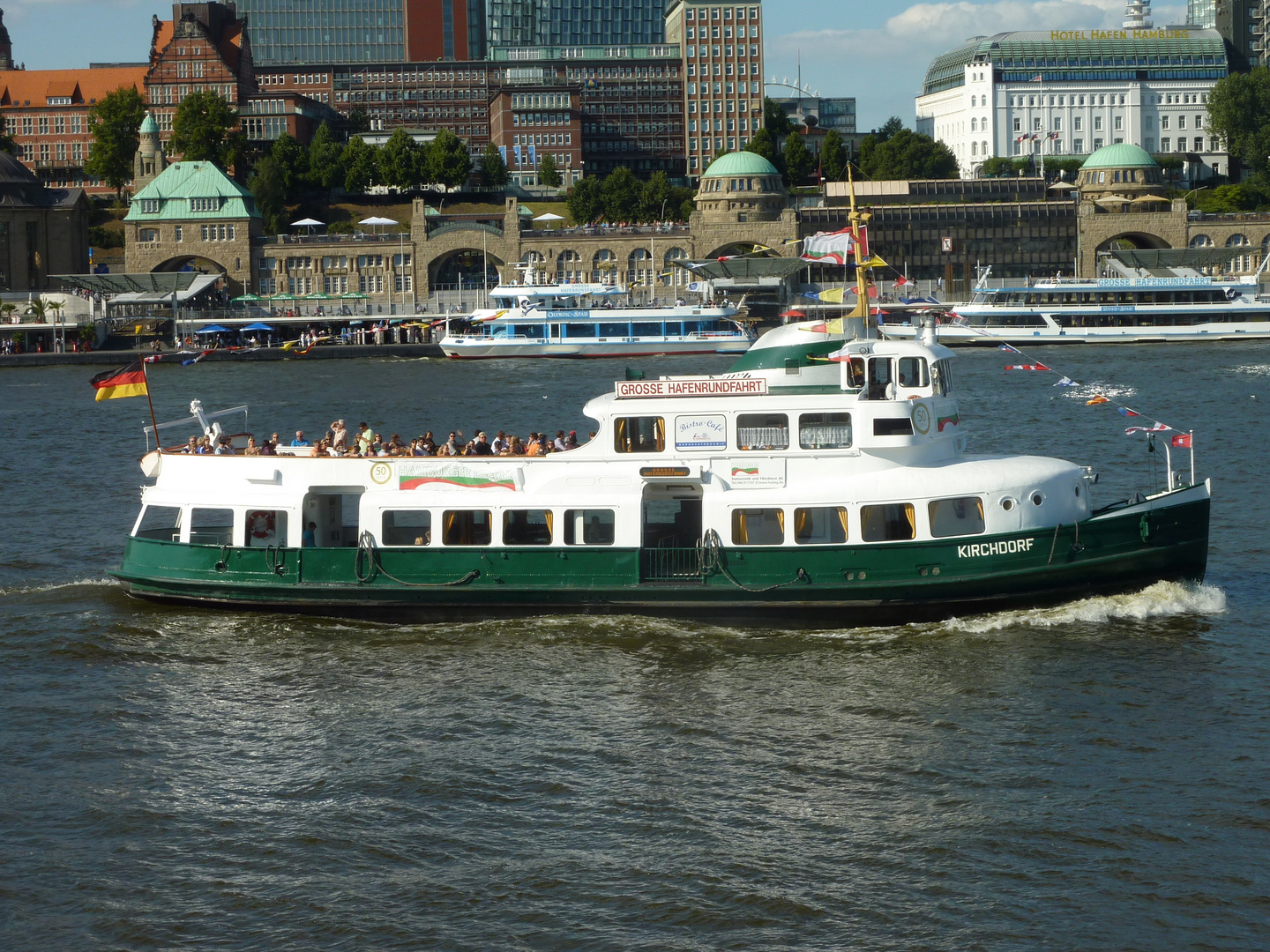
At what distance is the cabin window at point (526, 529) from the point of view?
30641mm

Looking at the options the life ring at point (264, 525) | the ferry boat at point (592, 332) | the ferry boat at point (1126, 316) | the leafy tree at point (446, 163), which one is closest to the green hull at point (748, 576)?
the life ring at point (264, 525)

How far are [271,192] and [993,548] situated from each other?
457 ft

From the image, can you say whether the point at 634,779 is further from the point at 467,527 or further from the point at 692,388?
the point at 692,388

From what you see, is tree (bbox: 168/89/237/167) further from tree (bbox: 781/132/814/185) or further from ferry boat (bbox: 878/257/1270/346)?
ferry boat (bbox: 878/257/1270/346)

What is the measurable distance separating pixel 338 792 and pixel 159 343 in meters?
105

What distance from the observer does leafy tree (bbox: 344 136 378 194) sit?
16138cm

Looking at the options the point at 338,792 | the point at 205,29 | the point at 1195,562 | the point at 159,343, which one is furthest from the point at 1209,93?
the point at 338,792

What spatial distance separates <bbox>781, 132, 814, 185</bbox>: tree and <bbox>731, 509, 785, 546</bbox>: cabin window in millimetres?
148862

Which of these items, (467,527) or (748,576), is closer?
(748,576)

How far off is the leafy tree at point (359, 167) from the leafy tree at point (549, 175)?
78.2 feet

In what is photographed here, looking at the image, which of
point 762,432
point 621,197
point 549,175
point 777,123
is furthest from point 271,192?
point 762,432

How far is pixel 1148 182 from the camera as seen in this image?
156 metres

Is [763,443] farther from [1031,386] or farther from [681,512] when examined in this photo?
[1031,386]

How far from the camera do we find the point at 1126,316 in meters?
116
